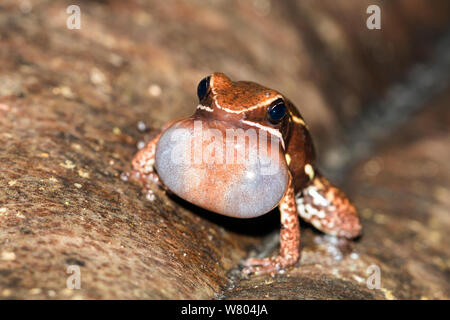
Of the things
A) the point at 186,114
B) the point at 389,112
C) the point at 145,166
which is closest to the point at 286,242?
the point at 145,166

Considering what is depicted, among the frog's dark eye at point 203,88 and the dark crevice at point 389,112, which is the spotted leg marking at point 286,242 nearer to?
the frog's dark eye at point 203,88

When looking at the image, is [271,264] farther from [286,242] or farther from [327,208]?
[327,208]

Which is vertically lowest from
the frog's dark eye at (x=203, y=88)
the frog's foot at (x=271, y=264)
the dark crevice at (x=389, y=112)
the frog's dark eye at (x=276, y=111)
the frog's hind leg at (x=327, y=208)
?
the frog's foot at (x=271, y=264)

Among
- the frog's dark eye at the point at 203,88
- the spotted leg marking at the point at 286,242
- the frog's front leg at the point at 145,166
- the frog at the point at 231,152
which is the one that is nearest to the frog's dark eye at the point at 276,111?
the frog at the point at 231,152

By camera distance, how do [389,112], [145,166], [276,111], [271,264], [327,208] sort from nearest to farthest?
[276,111]
[271,264]
[145,166]
[327,208]
[389,112]

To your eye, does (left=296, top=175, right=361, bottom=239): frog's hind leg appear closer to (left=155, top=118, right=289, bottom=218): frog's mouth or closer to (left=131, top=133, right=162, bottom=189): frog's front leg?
(left=155, top=118, right=289, bottom=218): frog's mouth

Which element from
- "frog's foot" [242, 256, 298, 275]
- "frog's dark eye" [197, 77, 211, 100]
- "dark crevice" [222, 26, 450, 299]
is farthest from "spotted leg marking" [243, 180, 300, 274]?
"dark crevice" [222, 26, 450, 299]
